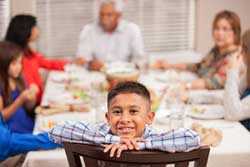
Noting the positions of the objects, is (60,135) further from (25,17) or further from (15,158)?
(25,17)

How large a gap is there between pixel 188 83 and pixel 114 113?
4.91ft

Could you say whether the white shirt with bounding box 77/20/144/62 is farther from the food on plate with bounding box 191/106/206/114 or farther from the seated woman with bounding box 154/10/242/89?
the food on plate with bounding box 191/106/206/114

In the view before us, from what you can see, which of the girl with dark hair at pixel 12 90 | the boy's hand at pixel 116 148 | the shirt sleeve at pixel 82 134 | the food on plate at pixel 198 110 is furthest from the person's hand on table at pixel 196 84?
the boy's hand at pixel 116 148

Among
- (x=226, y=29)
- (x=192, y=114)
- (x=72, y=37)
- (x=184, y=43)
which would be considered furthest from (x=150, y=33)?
(x=192, y=114)

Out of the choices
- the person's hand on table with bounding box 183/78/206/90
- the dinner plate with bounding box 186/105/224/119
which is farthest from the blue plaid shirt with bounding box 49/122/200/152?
the person's hand on table with bounding box 183/78/206/90

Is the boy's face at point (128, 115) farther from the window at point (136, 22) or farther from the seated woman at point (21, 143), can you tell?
the window at point (136, 22)

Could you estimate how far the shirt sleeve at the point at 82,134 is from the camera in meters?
1.74

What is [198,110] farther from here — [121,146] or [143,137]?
[121,146]

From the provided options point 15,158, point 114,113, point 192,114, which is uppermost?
point 114,113

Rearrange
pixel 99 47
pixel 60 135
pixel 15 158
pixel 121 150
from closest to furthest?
pixel 121 150
pixel 60 135
pixel 15 158
pixel 99 47

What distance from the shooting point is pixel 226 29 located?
3.40 meters

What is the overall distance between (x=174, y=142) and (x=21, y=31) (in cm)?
218

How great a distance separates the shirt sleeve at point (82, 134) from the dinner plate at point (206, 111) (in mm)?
948

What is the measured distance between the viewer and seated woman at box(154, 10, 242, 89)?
3227mm
